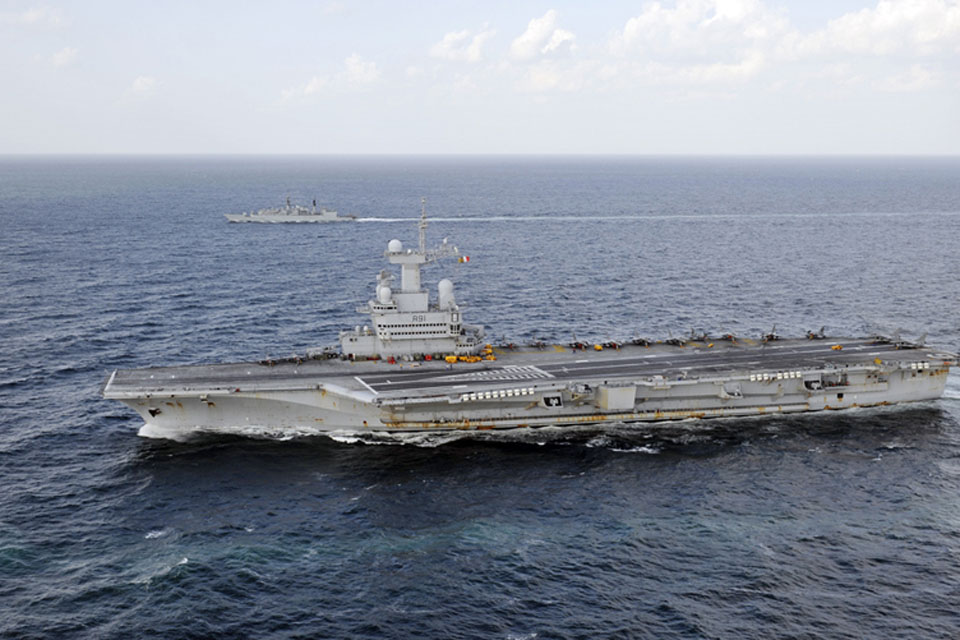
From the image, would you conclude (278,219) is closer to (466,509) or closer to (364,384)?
(364,384)

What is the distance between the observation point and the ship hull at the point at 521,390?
43250 mm

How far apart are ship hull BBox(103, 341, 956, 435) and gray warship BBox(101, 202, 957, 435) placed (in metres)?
0.08

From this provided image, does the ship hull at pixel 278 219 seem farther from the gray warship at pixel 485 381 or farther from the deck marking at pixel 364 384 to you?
the deck marking at pixel 364 384

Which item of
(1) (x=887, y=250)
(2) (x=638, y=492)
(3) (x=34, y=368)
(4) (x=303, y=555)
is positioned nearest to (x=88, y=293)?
(3) (x=34, y=368)

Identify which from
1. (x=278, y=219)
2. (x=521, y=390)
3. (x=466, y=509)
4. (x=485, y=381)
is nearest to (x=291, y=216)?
(x=278, y=219)

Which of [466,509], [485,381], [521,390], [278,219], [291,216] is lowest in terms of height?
[466,509]

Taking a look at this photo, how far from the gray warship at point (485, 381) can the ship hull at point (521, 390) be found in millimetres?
81

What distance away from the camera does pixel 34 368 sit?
5356cm

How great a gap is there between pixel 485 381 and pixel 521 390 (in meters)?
3.27

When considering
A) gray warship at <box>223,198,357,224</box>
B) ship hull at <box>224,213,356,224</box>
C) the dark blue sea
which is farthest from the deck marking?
ship hull at <box>224,213,356,224</box>

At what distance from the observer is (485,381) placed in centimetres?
4612

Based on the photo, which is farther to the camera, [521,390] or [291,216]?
[291,216]

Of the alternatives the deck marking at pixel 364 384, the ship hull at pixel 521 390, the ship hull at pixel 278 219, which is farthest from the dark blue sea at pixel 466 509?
the ship hull at pixel 278 219

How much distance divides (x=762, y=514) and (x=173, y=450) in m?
29.0
